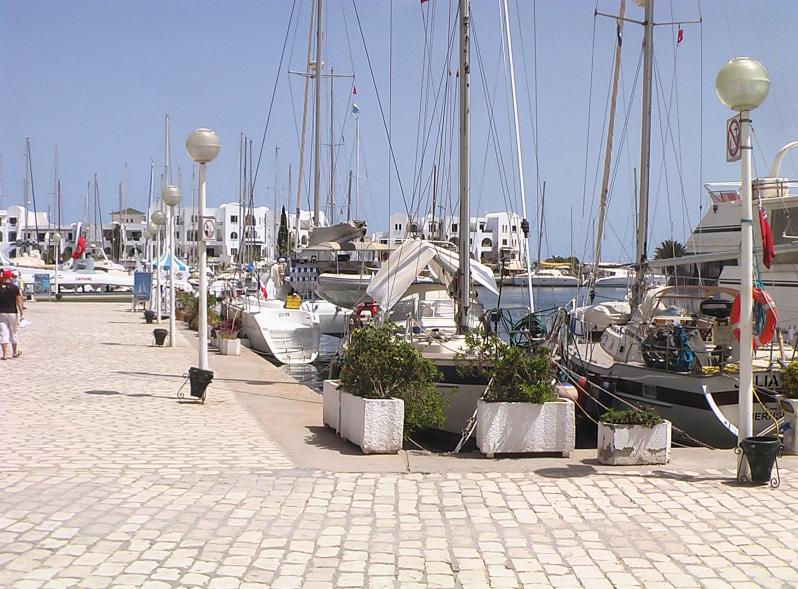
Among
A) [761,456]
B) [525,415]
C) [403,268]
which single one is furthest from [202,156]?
[761,456]

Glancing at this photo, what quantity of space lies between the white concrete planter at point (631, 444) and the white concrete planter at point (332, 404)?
3220mm

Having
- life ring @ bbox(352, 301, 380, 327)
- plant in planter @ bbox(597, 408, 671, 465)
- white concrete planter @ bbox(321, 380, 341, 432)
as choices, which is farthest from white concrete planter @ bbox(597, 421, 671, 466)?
life ring @ bbox(352, 301, 380, 327)

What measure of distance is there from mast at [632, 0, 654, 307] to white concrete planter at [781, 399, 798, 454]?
323 inches

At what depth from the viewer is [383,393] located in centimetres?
1006

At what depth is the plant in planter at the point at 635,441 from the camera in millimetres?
9469

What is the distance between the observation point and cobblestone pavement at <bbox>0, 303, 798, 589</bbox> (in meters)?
5.96

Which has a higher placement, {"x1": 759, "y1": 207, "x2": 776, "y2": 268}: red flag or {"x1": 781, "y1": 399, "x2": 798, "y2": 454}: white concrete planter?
{"x1": 759, "y1": 207, "x2": 776, "y2": 268}: red flag

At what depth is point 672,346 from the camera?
1378 cm

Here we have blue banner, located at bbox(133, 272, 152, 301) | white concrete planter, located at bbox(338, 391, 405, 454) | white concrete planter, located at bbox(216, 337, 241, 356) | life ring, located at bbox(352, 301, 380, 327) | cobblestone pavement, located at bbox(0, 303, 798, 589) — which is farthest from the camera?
blue banner, located at bbox(133, 272, 152, 301)

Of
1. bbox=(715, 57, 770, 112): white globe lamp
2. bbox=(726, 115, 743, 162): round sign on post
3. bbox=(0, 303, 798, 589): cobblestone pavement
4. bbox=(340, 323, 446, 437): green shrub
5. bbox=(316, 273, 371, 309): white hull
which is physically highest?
bbox=(715, 57, 770, 112): white globe lamp

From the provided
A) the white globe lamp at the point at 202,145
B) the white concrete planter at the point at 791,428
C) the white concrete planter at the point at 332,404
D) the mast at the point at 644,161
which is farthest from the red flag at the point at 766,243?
the white globe lamp at the point at 202,145

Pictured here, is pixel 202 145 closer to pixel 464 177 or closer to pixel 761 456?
pixel 464 177

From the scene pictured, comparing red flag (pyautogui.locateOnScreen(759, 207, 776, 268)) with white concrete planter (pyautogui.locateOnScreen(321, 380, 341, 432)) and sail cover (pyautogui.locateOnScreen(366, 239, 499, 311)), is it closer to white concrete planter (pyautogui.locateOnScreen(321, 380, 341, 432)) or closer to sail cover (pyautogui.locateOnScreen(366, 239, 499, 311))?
white concrete planter (pyautogui.locateOnScreen(321, 380, 341, 432))

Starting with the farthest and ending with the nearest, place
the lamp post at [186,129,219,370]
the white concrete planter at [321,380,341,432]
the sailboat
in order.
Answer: the lamp post at [186,129,219,370]
the sailboat
the white concrete planter at [321,380,341,432]
